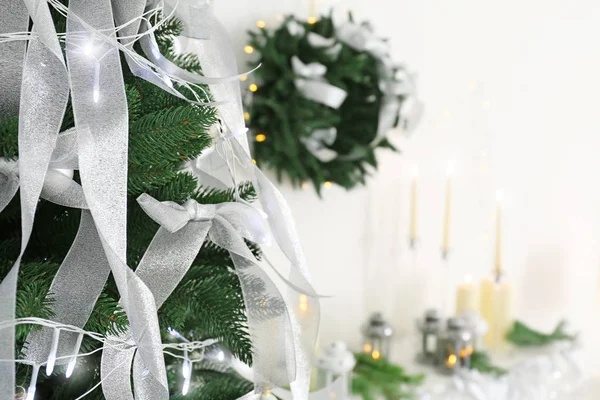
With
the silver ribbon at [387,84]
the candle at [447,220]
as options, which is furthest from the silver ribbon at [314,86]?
the candle at [447,220]

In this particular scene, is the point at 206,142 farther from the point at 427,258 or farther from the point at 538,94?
the point at 538,94

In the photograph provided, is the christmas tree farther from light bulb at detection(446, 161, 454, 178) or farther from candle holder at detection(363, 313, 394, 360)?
light bulb at detection(446, 161, 454, 178)

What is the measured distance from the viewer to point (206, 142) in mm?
470

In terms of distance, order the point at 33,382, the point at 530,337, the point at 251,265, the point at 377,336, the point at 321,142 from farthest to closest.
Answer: the point at 530,337 → the point at 377,336 → the point at 321,142 → the point at 251,265 → the point at 33,382

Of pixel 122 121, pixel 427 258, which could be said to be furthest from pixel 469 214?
pixel 122 121

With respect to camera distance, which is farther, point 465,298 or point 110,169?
point 465,298

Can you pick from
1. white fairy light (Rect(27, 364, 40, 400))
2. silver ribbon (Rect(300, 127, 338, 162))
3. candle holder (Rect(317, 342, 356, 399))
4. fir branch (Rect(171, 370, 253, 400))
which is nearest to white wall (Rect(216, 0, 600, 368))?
silver ribbon (Rect(300, 127, 338, 162))

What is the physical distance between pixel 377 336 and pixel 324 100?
0.53 meters

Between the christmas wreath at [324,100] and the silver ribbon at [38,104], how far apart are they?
728mm

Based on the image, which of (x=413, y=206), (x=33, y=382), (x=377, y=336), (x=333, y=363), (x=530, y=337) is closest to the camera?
(x=33, y=382)

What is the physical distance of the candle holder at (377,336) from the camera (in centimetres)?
135

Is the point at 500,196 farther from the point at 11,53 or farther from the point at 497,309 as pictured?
the point at 11,53

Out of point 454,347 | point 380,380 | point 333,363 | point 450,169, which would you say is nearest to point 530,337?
point 454,347

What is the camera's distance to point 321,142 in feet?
3.96
